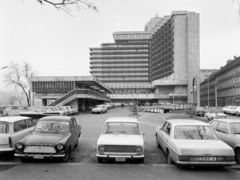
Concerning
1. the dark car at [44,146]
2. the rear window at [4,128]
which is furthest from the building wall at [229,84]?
the rear window at [4,128]

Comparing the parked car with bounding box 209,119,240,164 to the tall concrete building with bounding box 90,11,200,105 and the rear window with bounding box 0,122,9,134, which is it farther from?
the tall concrete building with bounding box 90,11,200,105

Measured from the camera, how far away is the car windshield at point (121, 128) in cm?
734

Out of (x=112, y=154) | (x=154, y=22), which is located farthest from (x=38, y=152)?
(x=154, y=22)

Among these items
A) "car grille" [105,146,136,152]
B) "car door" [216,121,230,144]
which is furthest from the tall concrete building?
"car grille" [105,146,136,152]

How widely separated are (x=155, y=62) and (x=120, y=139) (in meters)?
103

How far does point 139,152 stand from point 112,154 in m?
0.82

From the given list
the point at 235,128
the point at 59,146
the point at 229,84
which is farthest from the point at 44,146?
the point at 229,84

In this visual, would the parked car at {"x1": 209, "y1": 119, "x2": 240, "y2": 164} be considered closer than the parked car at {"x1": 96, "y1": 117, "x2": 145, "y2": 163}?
No

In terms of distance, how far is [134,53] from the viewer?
117125 mm

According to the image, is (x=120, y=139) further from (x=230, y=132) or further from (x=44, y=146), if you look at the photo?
(x=230, y=132)

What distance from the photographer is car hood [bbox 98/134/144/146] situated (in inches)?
253

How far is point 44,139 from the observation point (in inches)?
265

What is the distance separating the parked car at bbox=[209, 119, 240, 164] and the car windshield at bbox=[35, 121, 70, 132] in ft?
19.1

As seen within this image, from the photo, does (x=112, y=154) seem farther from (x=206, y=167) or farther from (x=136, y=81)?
(x=136, y=81)
